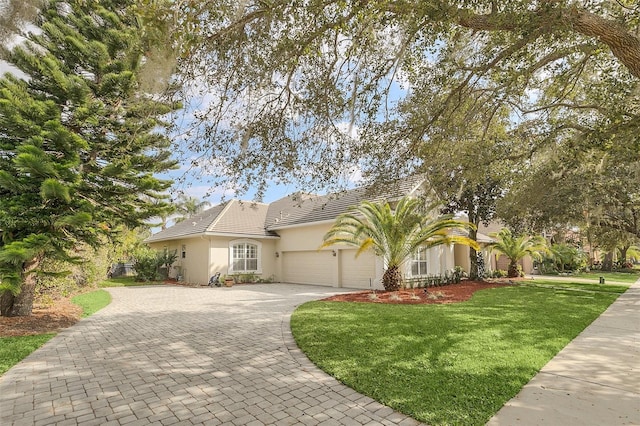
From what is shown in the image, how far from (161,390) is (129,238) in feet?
58.0

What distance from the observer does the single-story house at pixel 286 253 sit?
17.6 m

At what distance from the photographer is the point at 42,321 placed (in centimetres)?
895

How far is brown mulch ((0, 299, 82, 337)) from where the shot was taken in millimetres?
7984

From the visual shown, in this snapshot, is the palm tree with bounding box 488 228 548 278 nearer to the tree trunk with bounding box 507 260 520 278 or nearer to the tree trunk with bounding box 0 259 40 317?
the tree trunk with bounding box 507 260 520 278

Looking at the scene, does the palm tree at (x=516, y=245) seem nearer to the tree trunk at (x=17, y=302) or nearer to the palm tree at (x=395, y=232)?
the palm tree at (x=395, y=232)

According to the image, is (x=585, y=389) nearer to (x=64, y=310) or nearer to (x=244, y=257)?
(x=64, y=310)

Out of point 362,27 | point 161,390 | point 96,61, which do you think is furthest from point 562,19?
point 96,61

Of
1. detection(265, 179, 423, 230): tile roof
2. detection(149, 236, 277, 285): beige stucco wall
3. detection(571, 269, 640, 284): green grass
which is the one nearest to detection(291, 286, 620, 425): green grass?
detection(265, 179, 423, 230): tile roof

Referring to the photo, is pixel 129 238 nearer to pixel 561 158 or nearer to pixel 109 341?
pixel 109 341

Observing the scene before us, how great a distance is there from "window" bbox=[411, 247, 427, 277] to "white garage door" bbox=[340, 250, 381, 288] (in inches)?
86.7

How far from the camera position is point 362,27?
5.47m

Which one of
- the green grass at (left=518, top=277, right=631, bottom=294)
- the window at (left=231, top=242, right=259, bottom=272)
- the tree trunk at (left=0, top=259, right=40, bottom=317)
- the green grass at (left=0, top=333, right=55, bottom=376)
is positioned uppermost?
the window at (left=231, top=242, right=259, bottom=272)

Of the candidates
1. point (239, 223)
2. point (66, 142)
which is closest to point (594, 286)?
point (239, 223)

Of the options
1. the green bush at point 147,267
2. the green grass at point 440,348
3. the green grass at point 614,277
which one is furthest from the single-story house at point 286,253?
the green grass at point 614,277
